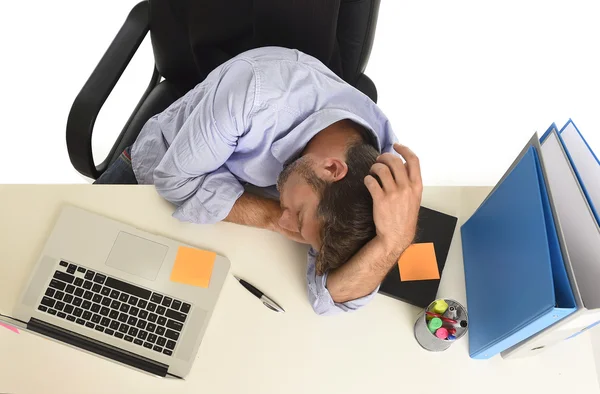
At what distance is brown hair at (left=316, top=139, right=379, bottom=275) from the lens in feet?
3.07

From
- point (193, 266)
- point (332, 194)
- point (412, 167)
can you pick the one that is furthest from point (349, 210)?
point (193, 266)

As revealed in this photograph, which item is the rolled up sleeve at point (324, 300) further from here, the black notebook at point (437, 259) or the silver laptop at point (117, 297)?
the silver laptop at point (117, 297)

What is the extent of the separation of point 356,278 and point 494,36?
76.5 inches

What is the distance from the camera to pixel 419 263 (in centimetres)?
114

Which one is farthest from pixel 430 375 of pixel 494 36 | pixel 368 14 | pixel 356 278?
pixel 494 36

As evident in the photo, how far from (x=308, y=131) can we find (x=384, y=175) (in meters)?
0.21

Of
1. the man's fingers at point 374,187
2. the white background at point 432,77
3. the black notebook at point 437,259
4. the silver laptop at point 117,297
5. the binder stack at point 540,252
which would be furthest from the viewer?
the white background at point 432,77

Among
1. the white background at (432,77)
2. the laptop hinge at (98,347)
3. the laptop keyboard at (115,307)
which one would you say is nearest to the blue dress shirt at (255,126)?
the laptop keyboard at (115,307)

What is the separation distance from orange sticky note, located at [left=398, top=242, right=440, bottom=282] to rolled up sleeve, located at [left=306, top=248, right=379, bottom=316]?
Result: 0.37ft

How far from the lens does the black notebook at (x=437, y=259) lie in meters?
1.10

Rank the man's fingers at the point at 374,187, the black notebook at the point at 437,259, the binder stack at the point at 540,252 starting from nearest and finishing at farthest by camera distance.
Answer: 1. the binder stack at the point at 540,252
2. the man's fingers at the point at 374,187
3. the black notebook at the point at 437,259

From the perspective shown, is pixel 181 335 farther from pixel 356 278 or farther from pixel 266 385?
pixel 356 278

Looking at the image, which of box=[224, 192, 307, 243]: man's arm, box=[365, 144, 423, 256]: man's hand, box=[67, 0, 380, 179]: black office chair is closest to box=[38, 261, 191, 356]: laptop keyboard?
box=[224, 192, 307, 243]: man's arm

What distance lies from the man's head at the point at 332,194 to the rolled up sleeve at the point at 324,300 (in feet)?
0.11
